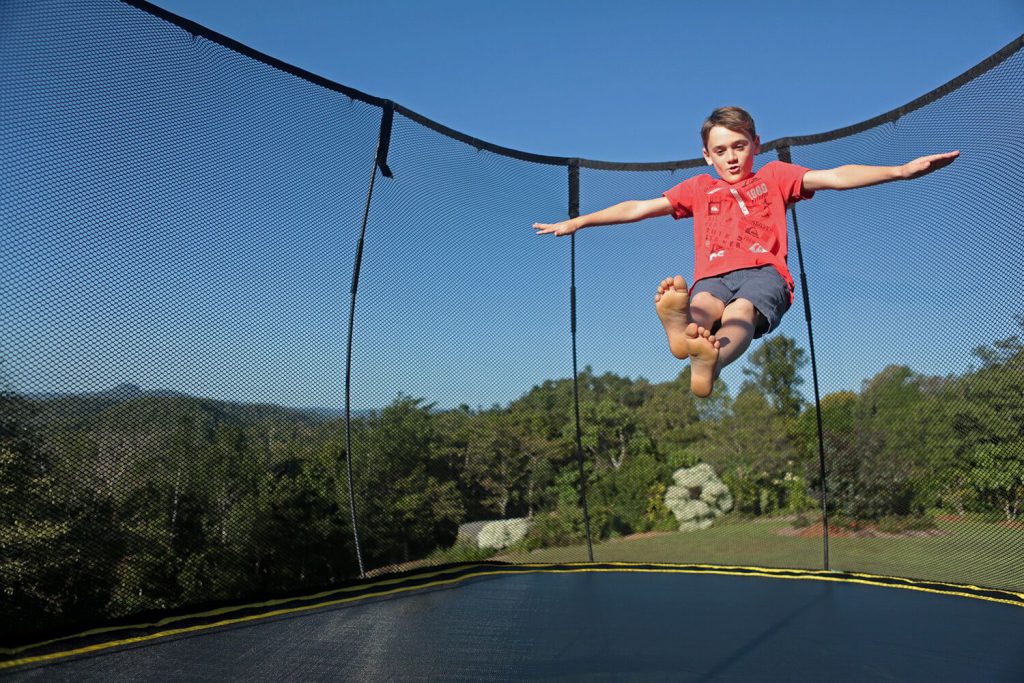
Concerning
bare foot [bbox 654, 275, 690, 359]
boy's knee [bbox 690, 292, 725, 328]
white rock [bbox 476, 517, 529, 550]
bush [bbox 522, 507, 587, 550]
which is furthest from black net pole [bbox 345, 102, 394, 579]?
bare foot [bbox 654, 275, 690, 359]

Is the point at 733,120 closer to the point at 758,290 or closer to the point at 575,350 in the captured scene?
the point at 758,290

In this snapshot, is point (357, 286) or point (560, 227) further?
point (357, 286)

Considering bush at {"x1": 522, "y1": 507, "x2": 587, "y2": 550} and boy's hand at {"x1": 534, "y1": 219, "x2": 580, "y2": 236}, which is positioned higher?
boy's hand at {"x1": 534, "y1": 219, "x2": 580, "y2": 236}

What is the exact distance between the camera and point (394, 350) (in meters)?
3.12

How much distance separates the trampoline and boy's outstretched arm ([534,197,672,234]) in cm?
117

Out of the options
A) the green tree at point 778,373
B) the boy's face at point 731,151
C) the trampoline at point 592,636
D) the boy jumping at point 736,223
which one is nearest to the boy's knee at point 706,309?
the boy jumping at point 736,223

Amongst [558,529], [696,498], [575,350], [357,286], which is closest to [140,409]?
[357,286]

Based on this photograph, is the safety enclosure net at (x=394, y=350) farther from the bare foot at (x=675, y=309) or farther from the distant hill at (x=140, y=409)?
the bare foot at (x=675, y=309)

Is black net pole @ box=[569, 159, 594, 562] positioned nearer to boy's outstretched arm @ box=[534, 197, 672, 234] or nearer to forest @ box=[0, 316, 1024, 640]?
forest @ box=[0, 316, 1024, 640]

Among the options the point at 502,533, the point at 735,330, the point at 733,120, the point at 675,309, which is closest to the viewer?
the point at 675,309

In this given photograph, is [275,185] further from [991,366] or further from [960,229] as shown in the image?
[991,366]

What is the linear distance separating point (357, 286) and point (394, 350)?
0.32 meters

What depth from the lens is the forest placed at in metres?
2.22

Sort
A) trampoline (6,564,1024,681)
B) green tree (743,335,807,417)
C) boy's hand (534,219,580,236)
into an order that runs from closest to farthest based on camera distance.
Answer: trampoline (6,564,1024,681)
boy's hand (534,219,580,236)
green tree (743,335,807,417)
